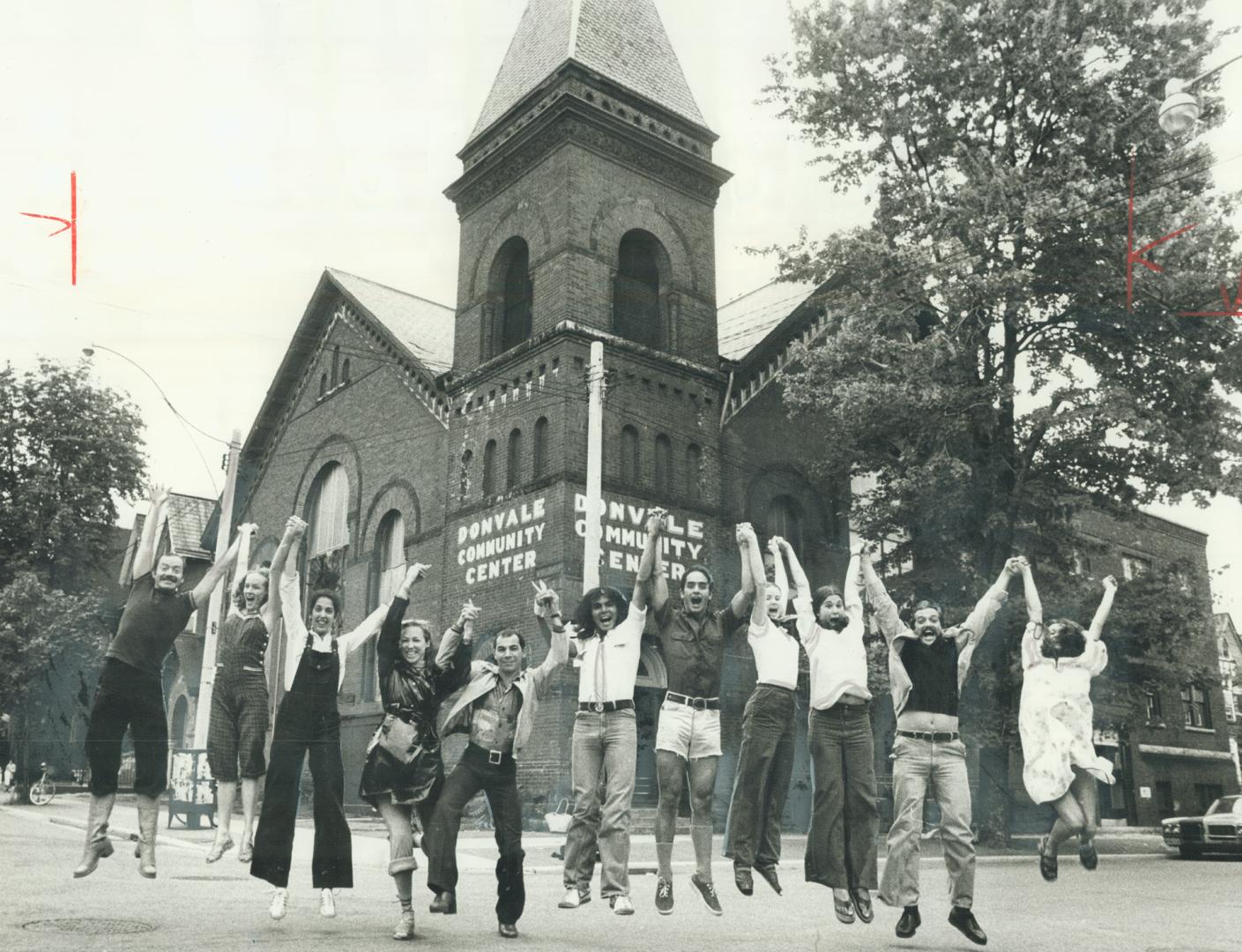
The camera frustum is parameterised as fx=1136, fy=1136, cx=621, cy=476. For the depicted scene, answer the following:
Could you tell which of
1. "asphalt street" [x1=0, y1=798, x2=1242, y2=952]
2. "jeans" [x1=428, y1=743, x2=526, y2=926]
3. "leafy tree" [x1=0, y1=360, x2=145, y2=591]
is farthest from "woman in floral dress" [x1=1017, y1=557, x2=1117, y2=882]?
"leafy tree" [x1=0, y1=360, x2=145, y2=591]

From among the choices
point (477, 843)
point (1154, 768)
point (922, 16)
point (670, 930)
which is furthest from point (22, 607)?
point (1154, 768)

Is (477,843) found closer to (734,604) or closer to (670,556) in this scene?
(670,556)

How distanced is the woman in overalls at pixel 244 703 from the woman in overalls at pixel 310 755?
0.13 metres

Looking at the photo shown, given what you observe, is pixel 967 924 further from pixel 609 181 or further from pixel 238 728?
pixel 609 181

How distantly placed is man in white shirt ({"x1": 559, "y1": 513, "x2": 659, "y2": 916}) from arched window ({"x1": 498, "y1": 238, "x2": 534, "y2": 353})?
1445cm

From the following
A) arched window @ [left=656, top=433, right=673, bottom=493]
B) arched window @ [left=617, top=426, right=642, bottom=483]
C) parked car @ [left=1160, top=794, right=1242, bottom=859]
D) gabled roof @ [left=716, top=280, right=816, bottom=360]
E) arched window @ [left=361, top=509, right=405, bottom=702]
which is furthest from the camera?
arched window @ [left=361, top=509, right=405, bottom=702]

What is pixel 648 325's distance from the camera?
2031cm

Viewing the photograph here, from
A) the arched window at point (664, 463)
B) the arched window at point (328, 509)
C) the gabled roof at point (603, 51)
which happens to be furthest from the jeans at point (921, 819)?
the arched window at point (328, 509)

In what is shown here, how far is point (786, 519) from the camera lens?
18.1 metres

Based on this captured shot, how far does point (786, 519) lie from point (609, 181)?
6932 millimetres

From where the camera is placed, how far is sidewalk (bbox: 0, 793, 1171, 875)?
43.0ft

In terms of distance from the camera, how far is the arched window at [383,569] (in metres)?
24.0

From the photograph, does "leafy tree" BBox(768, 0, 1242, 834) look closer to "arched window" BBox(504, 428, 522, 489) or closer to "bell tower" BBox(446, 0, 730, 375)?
"bell tower" BBox(446, 0, 730, 375)

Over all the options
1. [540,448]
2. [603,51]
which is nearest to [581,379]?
[540,448]
